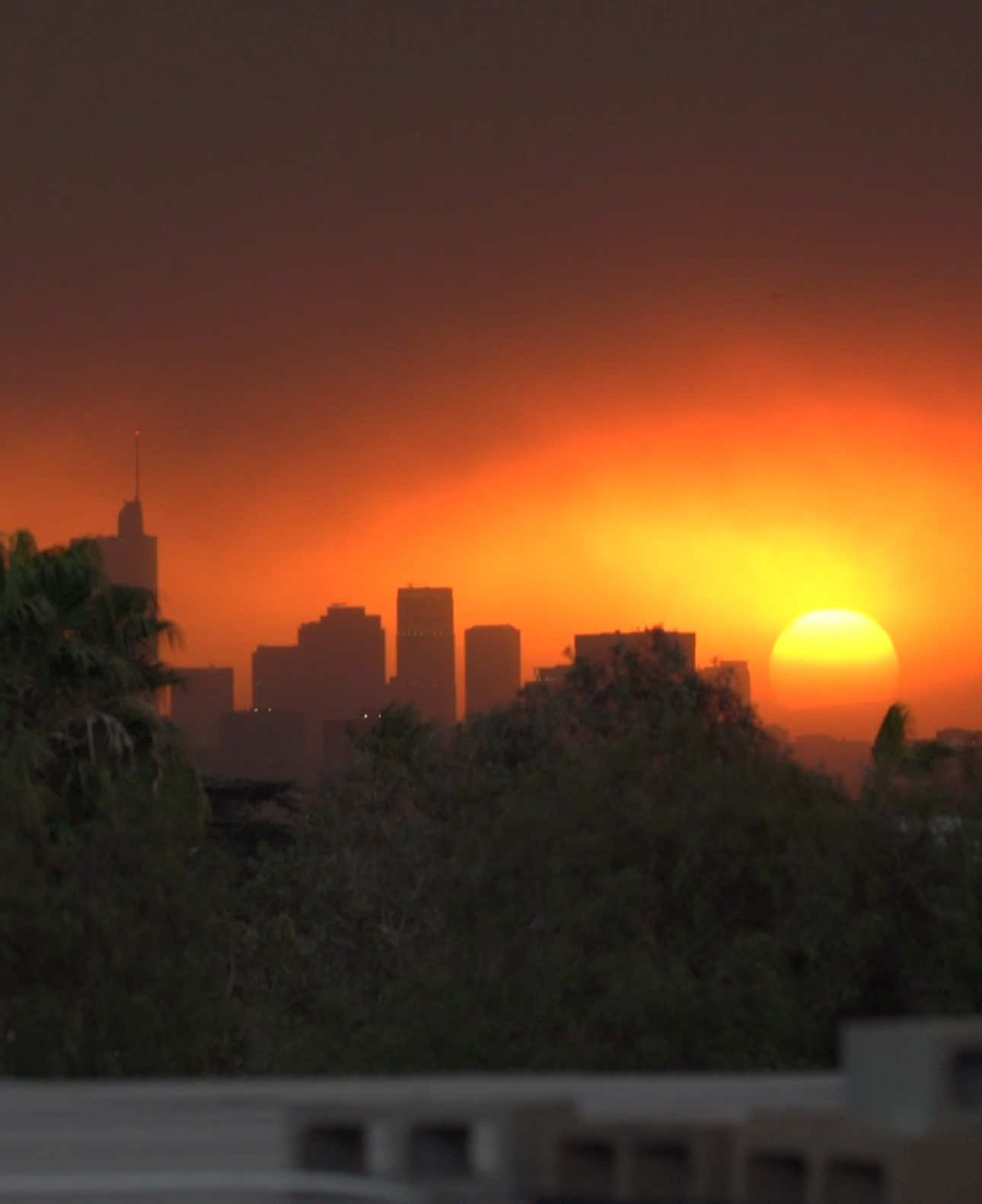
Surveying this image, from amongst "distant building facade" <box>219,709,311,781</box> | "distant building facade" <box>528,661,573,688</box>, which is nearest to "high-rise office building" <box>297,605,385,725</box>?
"distant building facade" <box>219,709,311,781</box>

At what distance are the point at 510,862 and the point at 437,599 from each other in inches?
2251

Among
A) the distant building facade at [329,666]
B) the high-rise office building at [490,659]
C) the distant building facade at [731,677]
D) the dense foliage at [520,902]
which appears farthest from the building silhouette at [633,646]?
the distant building facade at [329,666]

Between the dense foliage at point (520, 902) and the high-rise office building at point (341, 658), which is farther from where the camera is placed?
the high-rise office building at point (341, 658)

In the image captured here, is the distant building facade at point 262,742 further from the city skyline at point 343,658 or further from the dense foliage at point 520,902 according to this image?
the dense foliage at point 520,902

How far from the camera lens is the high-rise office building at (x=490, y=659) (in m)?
60.8

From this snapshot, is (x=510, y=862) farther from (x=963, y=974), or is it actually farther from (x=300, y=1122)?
(x=300, y=1122)

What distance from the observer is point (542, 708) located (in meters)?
35.3

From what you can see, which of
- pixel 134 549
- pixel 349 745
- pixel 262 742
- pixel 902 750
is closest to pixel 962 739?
pixel 902 750

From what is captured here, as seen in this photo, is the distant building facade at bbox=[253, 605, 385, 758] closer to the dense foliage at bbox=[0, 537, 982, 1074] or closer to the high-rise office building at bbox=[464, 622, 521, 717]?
the high-rise office building at bbox=[464, 622, 521, 717]

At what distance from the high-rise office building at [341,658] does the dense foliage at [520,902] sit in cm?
5451

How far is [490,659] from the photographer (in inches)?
2485

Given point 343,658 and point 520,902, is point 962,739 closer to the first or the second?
point 520,902

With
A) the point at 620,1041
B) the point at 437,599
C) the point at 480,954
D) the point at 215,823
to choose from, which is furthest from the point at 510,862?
the point at 437,599

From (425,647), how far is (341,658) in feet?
25.4
